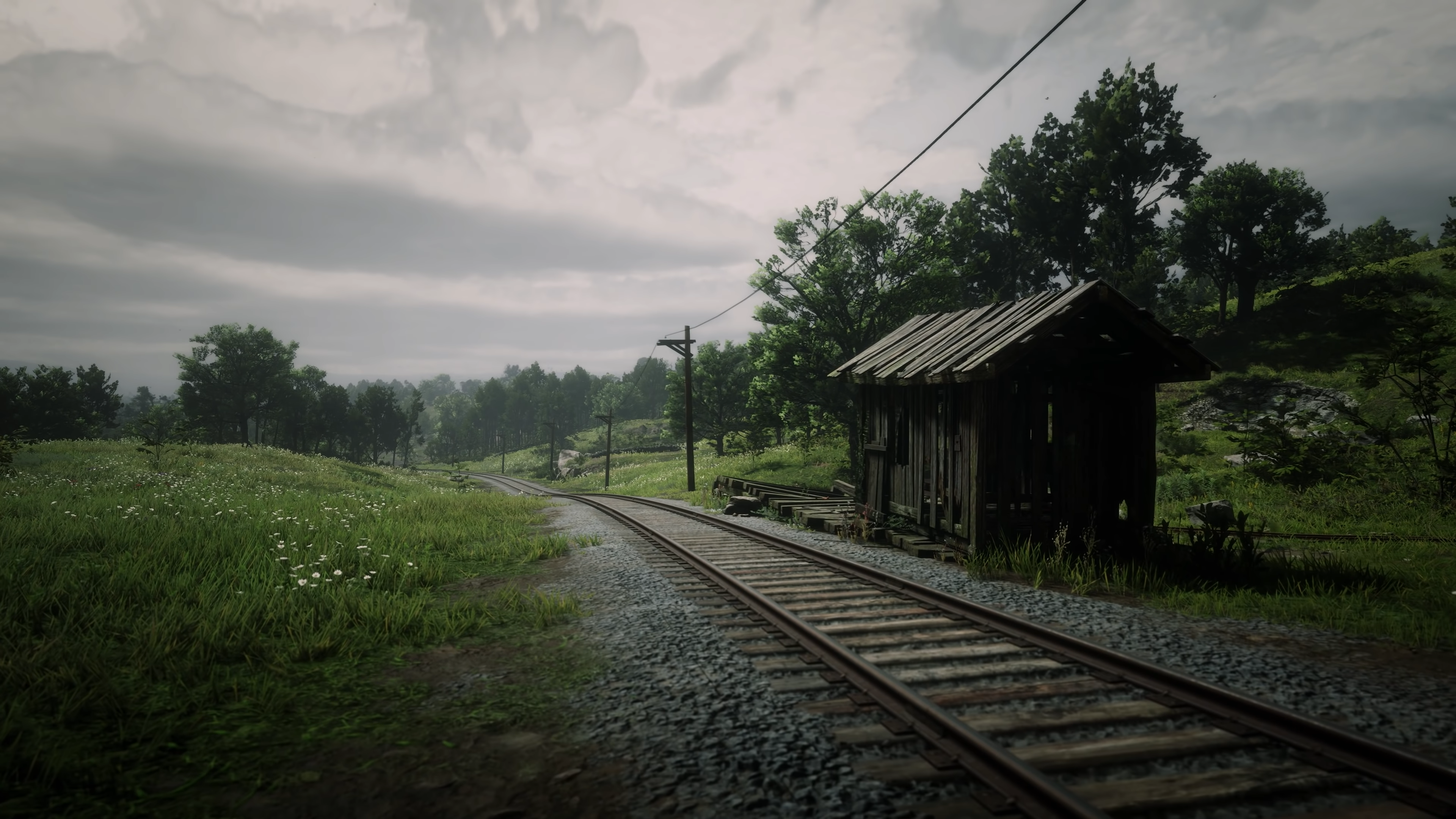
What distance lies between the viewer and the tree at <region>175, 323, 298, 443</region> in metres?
64.4

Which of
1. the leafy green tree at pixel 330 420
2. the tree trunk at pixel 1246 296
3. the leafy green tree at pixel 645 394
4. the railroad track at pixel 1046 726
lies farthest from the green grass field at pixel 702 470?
the leafy green tree at pixel 645 394

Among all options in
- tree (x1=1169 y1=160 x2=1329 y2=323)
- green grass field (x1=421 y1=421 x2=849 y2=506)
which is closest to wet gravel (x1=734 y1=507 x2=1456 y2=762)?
green grass field (x1=421 y1=421 x2=849 y2=506)

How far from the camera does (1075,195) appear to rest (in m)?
38.8

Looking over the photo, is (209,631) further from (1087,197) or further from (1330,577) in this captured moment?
(1087,197)

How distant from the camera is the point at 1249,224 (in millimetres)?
40438

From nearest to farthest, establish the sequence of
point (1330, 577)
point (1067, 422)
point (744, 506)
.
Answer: point (1330, 577)
point (1067, 422)
point (744, 506)

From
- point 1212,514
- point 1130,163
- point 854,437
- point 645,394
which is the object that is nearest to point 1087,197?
point 1130,163

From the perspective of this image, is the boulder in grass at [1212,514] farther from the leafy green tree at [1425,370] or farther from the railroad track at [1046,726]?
the railroad track at [1046,726]

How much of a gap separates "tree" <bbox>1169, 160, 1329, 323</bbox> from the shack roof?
39502 millimetres

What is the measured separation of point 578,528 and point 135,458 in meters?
19.9

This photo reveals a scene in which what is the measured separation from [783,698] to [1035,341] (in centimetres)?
614

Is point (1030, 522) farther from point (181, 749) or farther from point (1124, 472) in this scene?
point (181, 749)

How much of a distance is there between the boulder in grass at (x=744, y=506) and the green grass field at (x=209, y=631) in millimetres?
5568

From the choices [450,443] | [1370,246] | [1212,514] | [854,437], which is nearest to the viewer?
[1212,514]
